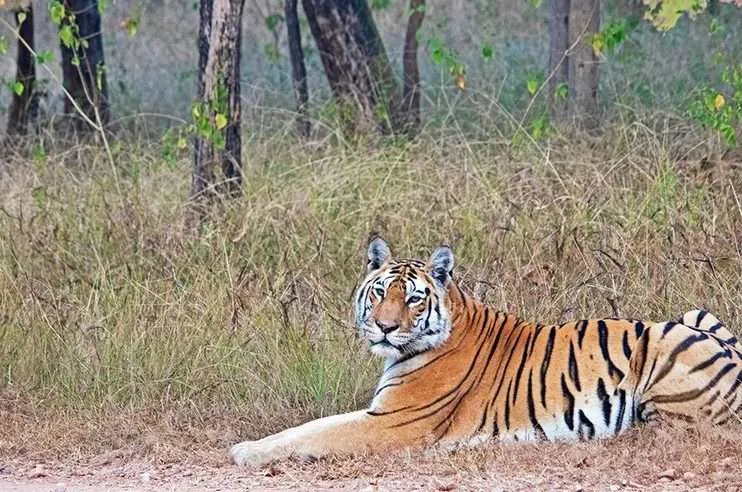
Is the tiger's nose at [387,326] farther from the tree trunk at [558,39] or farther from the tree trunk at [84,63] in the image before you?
the tree trunk at [84,63]

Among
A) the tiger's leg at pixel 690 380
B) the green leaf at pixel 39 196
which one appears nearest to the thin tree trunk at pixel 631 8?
the green leaf at pixel 39 196

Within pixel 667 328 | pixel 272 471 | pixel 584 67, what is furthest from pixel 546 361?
pixel 584 67

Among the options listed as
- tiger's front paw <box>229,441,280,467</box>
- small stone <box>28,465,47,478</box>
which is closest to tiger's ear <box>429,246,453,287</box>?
tiger's front paw <box>229,441,280,467</box>

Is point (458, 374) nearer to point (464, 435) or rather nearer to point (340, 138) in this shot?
point (464, 435)

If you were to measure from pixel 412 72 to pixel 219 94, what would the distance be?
3.25 metres

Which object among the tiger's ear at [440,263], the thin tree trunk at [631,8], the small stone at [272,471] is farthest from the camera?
the thin tree trunk at [631,8]

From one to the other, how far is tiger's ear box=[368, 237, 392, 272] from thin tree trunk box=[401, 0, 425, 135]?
4295 mm

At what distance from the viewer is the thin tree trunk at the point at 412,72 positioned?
403 inches

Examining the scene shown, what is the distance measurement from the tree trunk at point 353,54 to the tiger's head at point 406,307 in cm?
434

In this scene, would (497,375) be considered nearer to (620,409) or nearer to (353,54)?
(620,409)

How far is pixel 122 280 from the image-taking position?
7508mm

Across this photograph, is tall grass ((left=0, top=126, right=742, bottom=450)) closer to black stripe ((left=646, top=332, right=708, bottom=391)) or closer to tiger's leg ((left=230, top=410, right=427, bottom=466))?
tiger's leg ((left=230, top=410, right=427, bottom=466))

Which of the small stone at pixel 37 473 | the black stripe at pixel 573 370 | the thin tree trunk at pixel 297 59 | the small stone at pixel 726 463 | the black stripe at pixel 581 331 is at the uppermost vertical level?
the thin tree trunk at pixel 297 59

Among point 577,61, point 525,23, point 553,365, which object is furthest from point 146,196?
point 525,23
